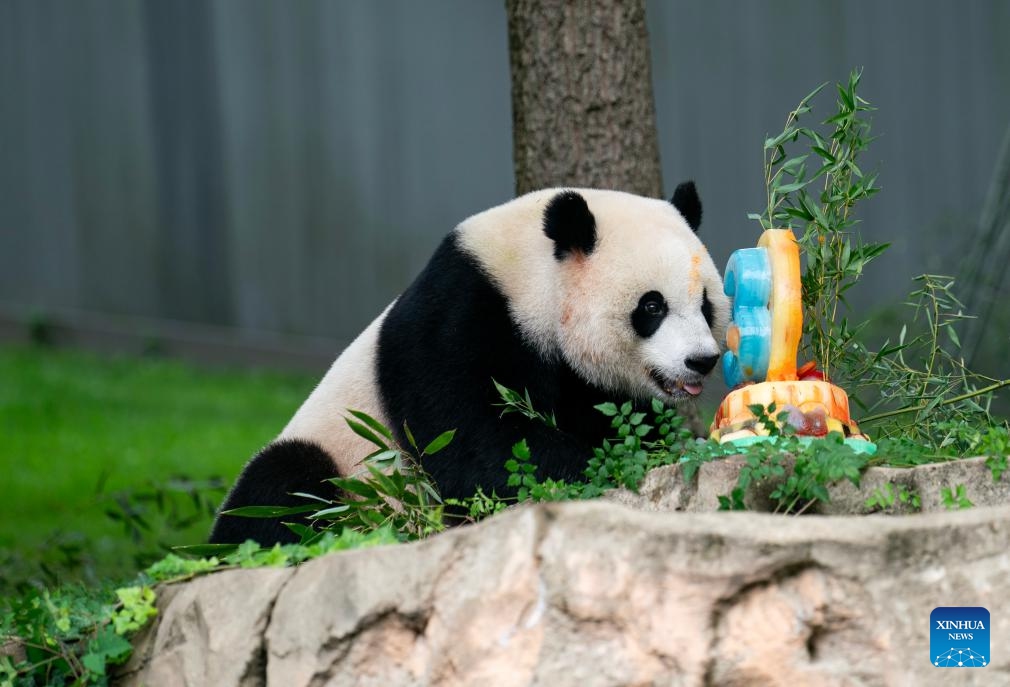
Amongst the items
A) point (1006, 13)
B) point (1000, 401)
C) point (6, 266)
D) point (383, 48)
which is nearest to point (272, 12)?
point (383, 48)

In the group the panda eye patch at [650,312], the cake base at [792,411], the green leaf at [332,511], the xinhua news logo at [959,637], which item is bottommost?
the green leaf at [332,511]

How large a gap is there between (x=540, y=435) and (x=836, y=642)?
4.30ft

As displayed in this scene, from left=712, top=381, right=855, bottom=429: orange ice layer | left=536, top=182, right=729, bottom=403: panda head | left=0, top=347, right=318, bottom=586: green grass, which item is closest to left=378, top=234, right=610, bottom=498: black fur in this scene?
left=536, top=182, right=729, bottom=403: panda head

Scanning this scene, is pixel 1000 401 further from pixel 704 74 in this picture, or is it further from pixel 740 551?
pixel 740 551

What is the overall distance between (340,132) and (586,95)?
5616mm

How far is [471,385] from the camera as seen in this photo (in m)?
3.39

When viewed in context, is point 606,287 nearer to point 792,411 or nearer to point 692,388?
point 692,388

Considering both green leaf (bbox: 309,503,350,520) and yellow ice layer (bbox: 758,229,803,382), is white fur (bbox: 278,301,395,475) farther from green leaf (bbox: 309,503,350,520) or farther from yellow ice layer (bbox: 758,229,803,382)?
yellow ice layer (bbox: 758,229,803,382)

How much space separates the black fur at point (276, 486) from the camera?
357cm

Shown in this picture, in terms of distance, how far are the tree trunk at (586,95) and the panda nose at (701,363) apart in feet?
3.28

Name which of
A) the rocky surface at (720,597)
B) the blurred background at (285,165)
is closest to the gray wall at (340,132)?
the blurred background at (285,165)

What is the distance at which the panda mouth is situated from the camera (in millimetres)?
3404

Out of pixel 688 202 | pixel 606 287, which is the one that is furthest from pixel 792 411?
pixel 688 202

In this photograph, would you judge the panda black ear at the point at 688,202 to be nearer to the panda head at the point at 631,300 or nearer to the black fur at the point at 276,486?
the panda head at the point at 631,300
